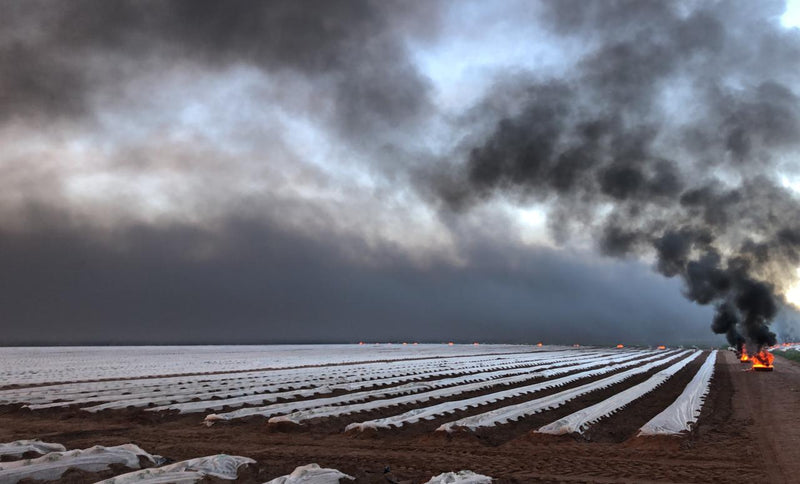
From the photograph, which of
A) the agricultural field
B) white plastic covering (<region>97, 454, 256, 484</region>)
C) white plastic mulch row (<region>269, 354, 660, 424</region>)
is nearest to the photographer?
white plastic covering (<region>97, 454, 256, 484</region>)

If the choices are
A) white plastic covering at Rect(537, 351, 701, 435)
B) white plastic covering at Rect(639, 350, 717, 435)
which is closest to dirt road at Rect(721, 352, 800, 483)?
white plastic covering at Rect(639, 350, 717, 435)

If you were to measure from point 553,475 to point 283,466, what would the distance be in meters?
5.21

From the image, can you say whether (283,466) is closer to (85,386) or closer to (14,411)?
(14,411)

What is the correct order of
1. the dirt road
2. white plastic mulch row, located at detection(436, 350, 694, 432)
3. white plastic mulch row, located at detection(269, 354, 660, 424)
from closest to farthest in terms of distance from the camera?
the dirt road < white plastic mulch row, located at detection(436, 350, 694, 432) < white plastic mulch row, located at detection(269, 354, 660, 424)

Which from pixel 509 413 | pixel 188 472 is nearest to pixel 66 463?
pixel 188 472

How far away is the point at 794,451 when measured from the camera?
12.0 metres

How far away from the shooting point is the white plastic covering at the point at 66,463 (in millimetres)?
8320

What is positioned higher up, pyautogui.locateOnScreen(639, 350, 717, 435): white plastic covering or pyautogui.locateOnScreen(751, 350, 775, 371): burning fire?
pyautogui.locateOnScreen(639, 350, 717, 435): white plastic covering

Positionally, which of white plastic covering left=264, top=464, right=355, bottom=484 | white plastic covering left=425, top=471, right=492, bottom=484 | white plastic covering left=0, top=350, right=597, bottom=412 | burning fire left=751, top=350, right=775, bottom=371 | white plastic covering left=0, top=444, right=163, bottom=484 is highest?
white plastic covering left=0, top=444, right=163, bottom=484

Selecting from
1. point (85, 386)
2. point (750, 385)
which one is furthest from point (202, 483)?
point (750, 385)

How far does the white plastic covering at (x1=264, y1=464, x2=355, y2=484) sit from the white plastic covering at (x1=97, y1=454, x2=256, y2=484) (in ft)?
3.96

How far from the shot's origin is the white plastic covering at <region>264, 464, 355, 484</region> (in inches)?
327

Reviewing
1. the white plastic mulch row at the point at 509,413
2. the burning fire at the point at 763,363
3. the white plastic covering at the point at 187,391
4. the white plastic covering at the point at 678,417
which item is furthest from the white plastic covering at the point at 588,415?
the burning fire at the point at 763,363

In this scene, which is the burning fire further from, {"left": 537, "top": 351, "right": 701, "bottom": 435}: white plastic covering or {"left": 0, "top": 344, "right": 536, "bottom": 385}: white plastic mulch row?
{"left": 0, "top": 344, "right": 536, "bottom": 385}: white plastic mulch row
